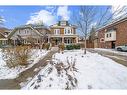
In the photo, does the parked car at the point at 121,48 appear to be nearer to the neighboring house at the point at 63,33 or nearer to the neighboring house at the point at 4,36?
the neighboring house at the point at 63,33

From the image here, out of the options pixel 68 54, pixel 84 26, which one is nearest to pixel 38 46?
pixel 68 54

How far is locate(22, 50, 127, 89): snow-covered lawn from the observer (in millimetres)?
3295

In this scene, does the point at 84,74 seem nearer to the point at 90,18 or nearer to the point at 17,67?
A: the point at 90,18

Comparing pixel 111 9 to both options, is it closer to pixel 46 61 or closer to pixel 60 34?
pixel 60 34

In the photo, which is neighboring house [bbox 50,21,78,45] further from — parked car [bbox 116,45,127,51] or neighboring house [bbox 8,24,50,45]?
parked car [bbox 116,45,127,51]

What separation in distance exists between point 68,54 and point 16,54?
0.97 metres

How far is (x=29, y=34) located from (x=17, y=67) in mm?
619

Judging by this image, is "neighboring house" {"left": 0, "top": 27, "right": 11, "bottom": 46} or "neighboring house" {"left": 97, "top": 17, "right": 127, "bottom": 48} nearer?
"neighboring house" {"left": 97, "top": 17, "right": 127, "bottom": 48}

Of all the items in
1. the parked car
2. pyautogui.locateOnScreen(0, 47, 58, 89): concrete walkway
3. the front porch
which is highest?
the front porch

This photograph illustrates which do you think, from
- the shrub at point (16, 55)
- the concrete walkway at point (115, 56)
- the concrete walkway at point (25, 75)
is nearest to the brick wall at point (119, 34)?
the concrete walkway at point (115, 56)

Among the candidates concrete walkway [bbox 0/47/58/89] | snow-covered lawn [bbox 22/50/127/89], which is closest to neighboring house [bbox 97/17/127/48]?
snow-covered lawn [bbox 22/50/127/89]

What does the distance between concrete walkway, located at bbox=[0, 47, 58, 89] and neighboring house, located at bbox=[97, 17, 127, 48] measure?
837mm

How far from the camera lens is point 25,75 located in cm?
353

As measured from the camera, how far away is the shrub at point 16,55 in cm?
378
